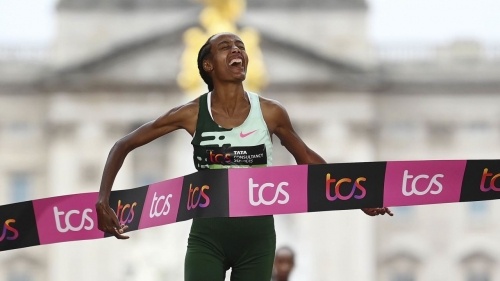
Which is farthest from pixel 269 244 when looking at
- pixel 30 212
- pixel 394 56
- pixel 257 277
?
pixel 394 56

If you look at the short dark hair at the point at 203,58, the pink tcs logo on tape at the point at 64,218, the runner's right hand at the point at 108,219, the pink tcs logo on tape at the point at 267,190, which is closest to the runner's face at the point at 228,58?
the short dark hair at the point at 203,58

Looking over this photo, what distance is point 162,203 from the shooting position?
18.8 ft

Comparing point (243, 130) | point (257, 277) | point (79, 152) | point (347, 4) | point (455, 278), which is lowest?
point (455, 278)

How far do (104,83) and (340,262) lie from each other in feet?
37.1

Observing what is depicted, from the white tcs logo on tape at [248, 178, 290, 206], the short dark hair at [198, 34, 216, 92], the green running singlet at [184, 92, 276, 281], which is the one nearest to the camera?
the green running singlet at [184, 92, 276, 281]

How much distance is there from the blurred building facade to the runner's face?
5029 centimetres

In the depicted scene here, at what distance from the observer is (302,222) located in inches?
2277

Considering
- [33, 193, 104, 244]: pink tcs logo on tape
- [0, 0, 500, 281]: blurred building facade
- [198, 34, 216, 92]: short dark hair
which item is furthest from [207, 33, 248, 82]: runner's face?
[0, 0, 500, 281]: blurred building facade

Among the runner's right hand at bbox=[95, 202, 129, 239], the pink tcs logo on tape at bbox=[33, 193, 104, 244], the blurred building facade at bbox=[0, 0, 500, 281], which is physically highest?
the runner's right hand at bbox=[95, 202, 129, 239]

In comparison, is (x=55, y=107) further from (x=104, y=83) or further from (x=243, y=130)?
(x=243, y=130)

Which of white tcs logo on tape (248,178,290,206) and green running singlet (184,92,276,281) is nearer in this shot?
green running singlet (184,92,276,281)

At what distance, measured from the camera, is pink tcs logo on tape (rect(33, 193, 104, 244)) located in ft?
19.7

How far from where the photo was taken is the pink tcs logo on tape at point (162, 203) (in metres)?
5.67

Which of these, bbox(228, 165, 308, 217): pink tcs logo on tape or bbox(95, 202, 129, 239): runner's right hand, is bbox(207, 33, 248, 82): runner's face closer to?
bbox(228, 165, 308, 217): pink tcs logo on tape
